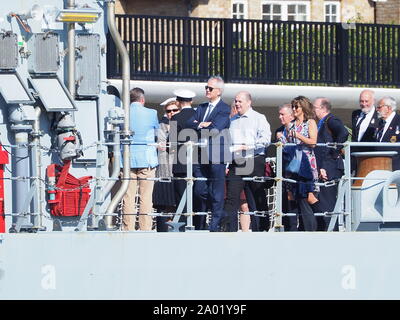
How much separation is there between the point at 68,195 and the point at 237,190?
1482mm

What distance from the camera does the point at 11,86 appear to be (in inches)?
476

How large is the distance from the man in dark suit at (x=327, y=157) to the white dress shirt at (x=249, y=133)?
0.46 metres

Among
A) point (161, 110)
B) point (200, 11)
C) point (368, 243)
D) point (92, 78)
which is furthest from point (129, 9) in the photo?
Answer: point (368, 243)

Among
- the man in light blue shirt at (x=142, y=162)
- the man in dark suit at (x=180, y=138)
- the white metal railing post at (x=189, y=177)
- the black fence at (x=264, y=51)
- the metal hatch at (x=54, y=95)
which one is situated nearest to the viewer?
the white metal railing post at (x=189, y=177)

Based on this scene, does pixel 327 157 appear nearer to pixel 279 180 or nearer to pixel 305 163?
pixel 305 163

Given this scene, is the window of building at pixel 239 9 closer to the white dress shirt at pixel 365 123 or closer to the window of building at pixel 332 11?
the window of building at pixel 332 11

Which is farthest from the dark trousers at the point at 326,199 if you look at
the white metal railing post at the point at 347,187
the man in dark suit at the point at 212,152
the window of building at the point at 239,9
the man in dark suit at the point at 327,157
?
the window of building at the point at 239,9

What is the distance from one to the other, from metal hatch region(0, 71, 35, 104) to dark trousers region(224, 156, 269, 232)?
1.80 metres

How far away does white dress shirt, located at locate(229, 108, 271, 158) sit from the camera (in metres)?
11.7

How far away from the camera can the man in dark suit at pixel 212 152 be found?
11430 mm

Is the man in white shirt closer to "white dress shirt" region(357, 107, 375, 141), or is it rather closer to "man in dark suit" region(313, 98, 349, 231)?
"man in dark suit" region(313, 98, 349, 231)

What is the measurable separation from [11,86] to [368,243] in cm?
324

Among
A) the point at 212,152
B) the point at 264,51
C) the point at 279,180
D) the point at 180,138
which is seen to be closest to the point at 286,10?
the point at 264,51
